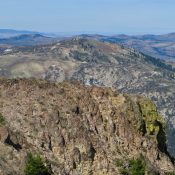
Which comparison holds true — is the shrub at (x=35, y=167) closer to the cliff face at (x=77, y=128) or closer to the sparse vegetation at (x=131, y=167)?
the cliff face at (x=77, y=128)

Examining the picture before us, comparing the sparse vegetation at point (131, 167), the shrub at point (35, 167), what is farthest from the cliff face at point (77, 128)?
the shrub at point (35, 167)

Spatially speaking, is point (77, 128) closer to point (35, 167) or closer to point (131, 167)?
point (131, 167)

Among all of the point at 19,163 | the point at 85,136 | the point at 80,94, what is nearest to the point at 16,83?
the point at 80,94

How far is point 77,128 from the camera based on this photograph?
62.7 meters

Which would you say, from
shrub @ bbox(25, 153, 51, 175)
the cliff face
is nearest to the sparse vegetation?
the cliff face

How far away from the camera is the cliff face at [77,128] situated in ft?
188

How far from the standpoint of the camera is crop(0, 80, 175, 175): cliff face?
57406 millimetres

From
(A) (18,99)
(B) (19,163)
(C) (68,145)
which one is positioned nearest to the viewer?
(B) (19,163)

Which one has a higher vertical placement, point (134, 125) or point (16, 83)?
point (16, 83)

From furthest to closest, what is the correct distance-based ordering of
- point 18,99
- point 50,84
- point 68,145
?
point 50,84, point 18,99, point 68,145

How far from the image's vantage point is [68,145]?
6038cm

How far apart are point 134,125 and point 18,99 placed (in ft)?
48.3

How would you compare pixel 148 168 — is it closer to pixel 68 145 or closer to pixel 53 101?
pixel 68 145

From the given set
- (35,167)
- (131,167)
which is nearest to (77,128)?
(131,167)
